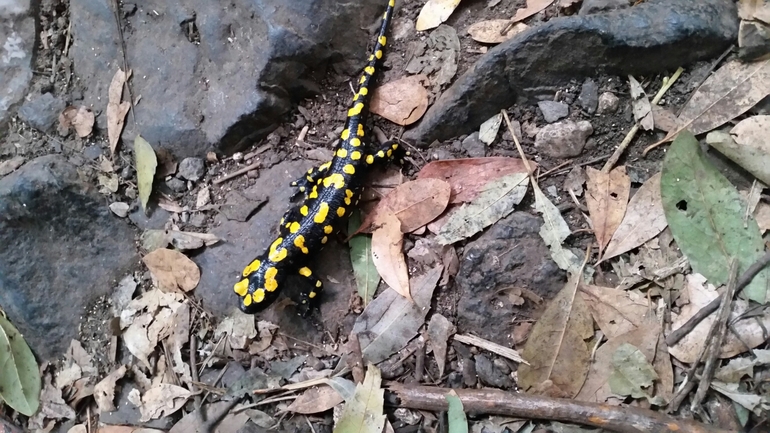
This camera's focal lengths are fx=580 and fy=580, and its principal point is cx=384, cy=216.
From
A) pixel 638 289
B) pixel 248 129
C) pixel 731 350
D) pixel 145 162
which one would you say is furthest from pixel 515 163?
pixel 145 162

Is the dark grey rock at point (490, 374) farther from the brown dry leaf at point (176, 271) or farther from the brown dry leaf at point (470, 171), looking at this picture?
the brown dry leaf at point (176, 271)

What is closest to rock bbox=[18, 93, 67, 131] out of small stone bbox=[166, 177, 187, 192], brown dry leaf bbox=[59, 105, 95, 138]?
brown dry leaf bbox=[59, 105, 95, 138]

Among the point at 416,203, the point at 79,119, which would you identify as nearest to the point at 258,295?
the point at 416,203

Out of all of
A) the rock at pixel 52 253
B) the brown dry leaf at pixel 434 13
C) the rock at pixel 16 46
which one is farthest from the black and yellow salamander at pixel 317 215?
the rock at pixel 16 46

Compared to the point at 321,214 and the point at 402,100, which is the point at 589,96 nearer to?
the point at 402,100

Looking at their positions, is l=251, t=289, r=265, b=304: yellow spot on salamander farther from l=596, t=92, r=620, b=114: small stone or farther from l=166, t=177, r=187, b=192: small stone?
l=596, t=92, r=620, b=114: small stone

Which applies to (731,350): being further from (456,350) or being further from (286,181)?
(286,181)

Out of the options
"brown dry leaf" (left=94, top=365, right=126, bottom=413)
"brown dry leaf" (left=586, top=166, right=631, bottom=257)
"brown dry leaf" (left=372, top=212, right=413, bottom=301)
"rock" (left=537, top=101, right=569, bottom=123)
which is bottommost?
"brown dry leaf" (left=94, top=365, right=126, bottom=413)

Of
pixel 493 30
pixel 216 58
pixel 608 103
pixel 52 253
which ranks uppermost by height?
pixel 493 30
